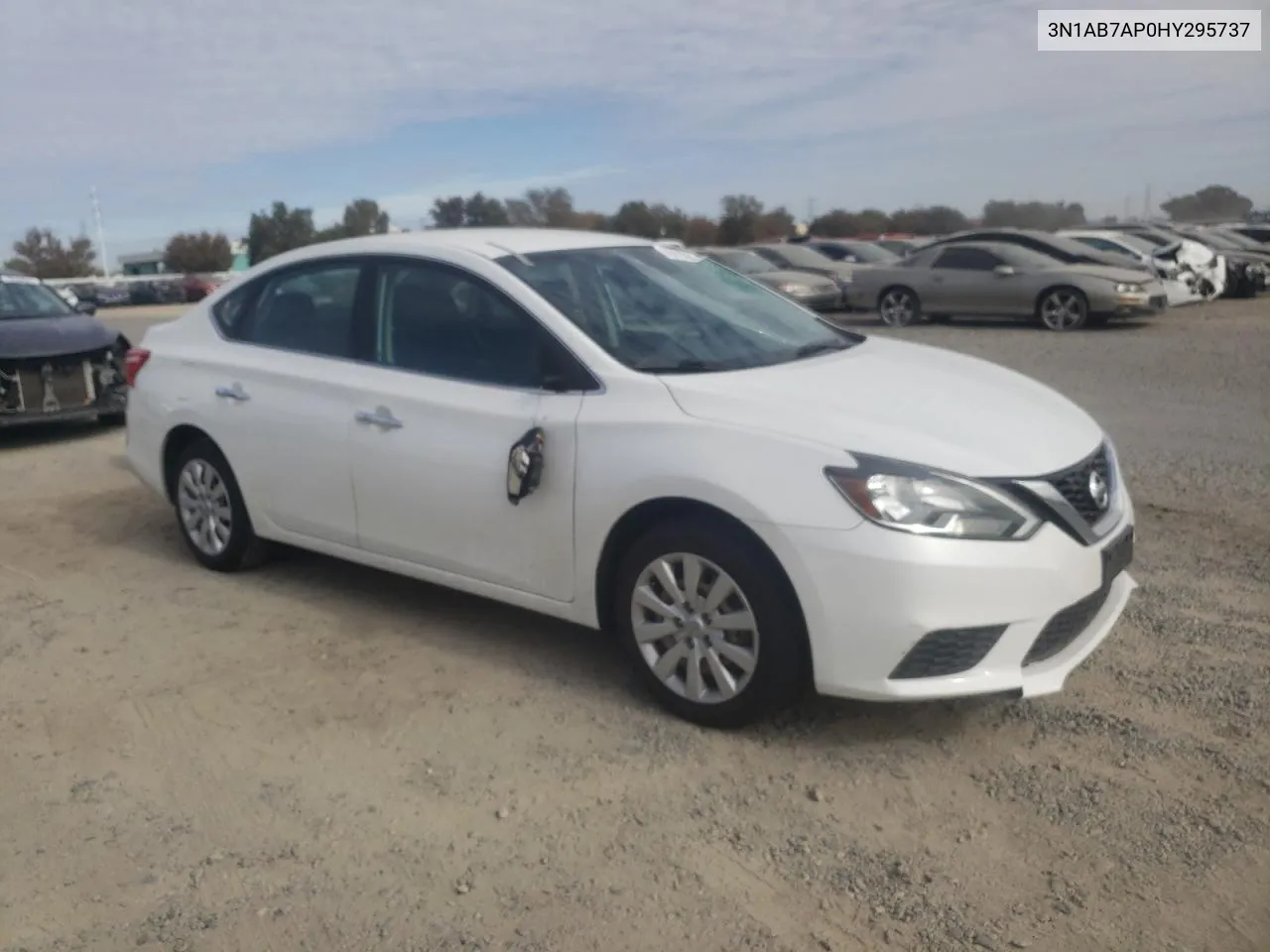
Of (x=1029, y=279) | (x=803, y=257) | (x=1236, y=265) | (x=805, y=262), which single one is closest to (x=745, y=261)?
(x=805, y=262)

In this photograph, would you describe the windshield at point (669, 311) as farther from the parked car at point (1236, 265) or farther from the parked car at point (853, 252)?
the parked car at point (853, 252)

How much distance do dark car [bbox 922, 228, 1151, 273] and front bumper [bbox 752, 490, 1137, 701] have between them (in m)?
15.3

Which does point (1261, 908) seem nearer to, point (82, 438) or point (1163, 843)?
point (1163, 843)

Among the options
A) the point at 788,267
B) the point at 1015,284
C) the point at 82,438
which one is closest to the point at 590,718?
the point at 82,438

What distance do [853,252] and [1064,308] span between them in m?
9.70

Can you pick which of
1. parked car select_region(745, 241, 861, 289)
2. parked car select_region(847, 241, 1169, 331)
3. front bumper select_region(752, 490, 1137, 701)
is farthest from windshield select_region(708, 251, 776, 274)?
front bumper select_region(752, 490, 1137, 701)

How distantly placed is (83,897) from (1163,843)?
295 cm

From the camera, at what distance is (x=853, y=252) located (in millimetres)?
26125

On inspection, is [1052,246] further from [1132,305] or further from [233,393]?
[233,393]

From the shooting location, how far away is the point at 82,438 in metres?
10.2

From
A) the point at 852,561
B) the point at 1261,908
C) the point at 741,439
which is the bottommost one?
the point at 1261,908

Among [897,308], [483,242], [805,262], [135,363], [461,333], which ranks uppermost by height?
[805,262]

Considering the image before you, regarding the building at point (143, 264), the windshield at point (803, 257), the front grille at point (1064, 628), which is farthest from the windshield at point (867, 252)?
the building at point (143, 264)

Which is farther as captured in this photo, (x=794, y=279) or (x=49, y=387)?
(x=794, y=279)
